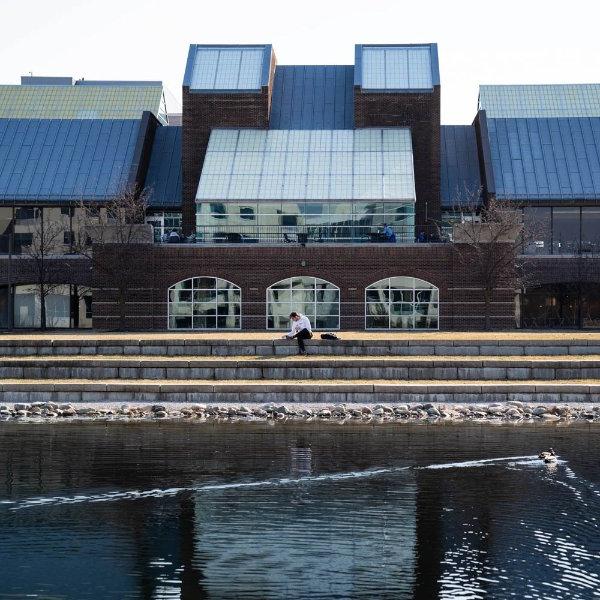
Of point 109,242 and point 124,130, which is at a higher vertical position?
point 124,130

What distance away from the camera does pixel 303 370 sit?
111 ft

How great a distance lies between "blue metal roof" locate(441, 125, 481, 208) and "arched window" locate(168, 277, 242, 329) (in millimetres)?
13623

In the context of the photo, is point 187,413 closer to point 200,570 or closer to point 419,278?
point 200,570

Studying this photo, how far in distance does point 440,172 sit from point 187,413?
3260 centimetres

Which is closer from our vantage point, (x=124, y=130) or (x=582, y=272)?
(x=582, y=272)

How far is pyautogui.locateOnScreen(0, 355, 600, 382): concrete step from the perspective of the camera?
110ft

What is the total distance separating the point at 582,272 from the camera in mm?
52406

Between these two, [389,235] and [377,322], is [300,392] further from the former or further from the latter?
[389,235]

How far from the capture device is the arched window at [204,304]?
48812mm

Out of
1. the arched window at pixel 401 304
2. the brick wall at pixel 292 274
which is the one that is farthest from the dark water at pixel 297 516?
the arched window at pixel 401 304

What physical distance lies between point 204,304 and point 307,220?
6670 mm

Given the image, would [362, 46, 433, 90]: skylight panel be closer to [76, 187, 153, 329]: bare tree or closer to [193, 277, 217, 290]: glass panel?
[193, 277, 217, 290]: glass panel

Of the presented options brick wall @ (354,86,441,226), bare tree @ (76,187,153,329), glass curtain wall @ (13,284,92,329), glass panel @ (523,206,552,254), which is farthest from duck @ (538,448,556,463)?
glass curtain wall @ (13,284,92,329)

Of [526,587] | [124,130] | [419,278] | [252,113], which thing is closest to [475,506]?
[526,587]
